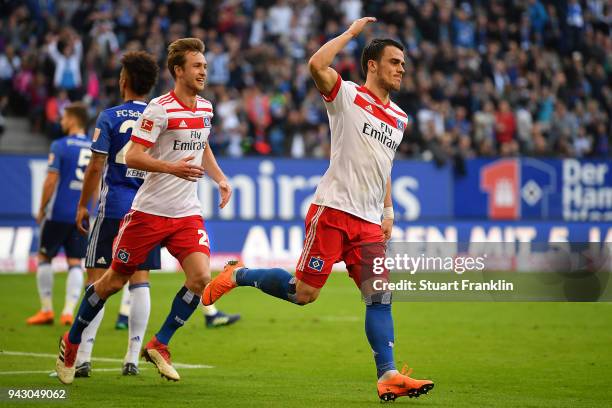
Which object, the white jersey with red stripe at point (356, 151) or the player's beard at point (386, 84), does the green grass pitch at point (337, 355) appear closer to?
the white jersey with red stripe at point (356, 151)

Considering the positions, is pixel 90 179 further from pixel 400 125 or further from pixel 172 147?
pixel 400 125

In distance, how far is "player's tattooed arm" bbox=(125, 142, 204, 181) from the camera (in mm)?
8531

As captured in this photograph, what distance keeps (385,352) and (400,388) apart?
300 mm

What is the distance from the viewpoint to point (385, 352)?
8.27 meters

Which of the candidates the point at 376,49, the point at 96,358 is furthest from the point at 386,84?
the point at 96,358

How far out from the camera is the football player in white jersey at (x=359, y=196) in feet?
27.4

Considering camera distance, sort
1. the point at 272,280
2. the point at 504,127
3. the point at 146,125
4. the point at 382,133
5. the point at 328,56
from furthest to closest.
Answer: the point at 504,127, the point at 146,125, the point at 272,280, the point at 382,133, the point at 328,56

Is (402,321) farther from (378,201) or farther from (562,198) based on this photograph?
(562,198)

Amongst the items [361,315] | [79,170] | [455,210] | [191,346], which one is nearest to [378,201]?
[191,346]

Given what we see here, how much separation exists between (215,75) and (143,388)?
19.2m

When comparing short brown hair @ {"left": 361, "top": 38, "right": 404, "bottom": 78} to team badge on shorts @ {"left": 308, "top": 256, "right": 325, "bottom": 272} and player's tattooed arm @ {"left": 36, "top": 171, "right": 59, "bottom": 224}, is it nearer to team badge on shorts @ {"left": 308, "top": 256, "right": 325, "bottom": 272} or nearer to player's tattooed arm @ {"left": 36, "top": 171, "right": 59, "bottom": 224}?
team badge on shorts @ {"left": 308, "top": 256, "right": 325, "bottom": 272}

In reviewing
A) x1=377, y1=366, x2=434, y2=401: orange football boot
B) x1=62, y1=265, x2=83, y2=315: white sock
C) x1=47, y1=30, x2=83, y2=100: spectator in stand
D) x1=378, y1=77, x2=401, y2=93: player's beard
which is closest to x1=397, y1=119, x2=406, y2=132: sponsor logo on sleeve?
x1=378, y1=77, x2=401, y2=93: player's beard

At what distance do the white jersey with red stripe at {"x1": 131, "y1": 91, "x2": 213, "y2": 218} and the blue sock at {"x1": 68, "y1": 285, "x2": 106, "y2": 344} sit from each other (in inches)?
32.2

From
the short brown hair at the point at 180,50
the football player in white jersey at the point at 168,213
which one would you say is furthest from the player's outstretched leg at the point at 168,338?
the short brown hair at the point at 180,50
